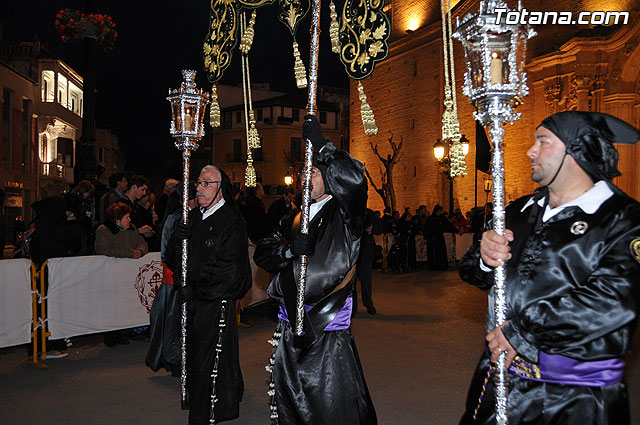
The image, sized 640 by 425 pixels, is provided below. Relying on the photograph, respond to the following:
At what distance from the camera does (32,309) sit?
661cm

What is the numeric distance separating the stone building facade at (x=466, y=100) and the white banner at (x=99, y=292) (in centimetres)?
894

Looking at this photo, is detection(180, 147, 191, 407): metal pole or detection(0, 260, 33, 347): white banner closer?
detection(180, 147, 191, 407): metal pole

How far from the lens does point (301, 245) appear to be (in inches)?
135

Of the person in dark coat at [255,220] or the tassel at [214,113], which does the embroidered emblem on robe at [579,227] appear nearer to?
the tassel at [214,113]

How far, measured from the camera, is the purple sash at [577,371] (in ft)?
8.11

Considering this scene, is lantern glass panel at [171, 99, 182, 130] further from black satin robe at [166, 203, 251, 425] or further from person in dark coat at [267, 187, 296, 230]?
person in dark coat at [267, 187, 296, 230]

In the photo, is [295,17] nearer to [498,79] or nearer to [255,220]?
[498,79]

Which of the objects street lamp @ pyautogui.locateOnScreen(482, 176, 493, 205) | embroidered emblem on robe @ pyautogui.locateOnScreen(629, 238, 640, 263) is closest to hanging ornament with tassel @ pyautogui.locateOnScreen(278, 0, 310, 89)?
embroidered emblem on robe @ pyautogui.locateOnScreen(629, 238, 640, 263)

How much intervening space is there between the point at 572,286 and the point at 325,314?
5.24ft

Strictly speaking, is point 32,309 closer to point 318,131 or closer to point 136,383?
point 136,383

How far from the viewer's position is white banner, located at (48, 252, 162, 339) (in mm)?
6906

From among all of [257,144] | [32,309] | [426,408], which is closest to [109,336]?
[32,309]

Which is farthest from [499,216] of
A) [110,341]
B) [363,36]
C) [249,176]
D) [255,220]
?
[255,220]

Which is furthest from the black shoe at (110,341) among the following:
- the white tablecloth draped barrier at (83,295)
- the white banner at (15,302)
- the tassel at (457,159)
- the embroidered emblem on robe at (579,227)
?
the embroidered emblem on robe at (579,227)
